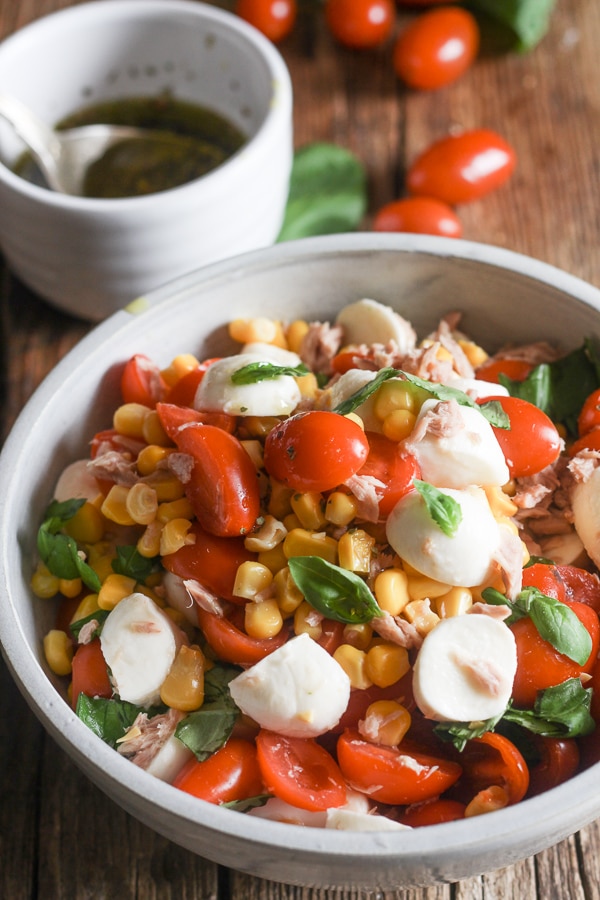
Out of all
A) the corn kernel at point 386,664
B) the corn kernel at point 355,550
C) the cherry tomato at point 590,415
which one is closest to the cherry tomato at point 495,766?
the corn kernel at point 386,664

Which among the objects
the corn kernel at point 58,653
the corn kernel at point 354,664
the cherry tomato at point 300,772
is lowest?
the corn kernel at point 58,653

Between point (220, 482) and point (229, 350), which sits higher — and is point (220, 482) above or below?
above

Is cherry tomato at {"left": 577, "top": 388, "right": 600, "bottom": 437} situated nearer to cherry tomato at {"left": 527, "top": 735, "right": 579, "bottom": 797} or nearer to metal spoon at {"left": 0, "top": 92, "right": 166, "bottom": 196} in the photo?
cherry tomato at {"left": 527, "top": 735, "right": 579, "bottom": 797}

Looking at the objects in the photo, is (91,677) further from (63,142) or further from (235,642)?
(63,142)

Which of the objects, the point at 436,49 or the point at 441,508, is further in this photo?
the point at 436,49

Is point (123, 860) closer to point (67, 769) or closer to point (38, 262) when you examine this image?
point (67, 769)

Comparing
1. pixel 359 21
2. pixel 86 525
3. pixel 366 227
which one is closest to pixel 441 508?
pixel 86 525

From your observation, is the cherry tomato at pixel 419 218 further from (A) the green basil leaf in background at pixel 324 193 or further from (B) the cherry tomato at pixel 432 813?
(B) the cherry tomato at pixel 432 813
